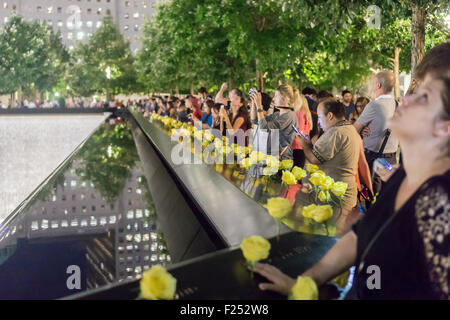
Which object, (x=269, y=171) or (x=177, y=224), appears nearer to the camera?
(x=269, y=171)

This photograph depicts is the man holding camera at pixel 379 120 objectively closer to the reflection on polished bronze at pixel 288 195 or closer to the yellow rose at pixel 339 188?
the reflection on polished bronze at pixel 288 195

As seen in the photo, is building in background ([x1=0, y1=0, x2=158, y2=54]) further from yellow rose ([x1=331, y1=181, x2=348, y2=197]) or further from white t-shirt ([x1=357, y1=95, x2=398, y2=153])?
yellow rose ([x1=331, y1=181, x2=348, y2=197])

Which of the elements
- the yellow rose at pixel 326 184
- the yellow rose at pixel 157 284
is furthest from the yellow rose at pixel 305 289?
the yellow rose at pixel 326 184

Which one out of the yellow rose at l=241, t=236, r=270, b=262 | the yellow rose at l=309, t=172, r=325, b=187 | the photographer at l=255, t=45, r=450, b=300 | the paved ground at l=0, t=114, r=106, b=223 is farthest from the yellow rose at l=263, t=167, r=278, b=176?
the paved ground at l=0, t=114, r=106, b=223

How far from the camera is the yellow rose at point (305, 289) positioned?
1785mm

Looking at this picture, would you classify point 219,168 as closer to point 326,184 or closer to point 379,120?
point 379,120

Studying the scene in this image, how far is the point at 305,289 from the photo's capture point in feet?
5.89

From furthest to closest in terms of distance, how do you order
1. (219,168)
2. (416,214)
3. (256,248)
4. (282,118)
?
(282,118)
(219,168)
(256,248)
(416,214)

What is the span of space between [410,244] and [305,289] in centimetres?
42

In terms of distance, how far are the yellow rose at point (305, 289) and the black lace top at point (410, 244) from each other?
0.56ft

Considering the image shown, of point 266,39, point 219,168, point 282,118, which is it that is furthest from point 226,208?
point 266,39

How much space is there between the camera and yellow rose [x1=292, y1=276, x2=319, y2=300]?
1785 millimetres
